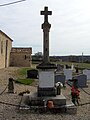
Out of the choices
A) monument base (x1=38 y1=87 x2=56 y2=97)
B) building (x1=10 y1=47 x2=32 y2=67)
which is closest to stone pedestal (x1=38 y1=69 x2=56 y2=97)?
monument base (x1=38 y1=87 x2=56 y2=97)

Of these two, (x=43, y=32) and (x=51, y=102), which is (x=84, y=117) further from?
(x=43, y=32)

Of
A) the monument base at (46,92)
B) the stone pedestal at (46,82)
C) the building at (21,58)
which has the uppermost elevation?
the building at (21,58)

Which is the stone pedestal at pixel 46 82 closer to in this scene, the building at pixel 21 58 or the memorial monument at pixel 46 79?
the memorial monument at pixel 46 79

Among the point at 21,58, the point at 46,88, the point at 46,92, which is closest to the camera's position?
the point at 46,92

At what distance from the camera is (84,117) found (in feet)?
32.1

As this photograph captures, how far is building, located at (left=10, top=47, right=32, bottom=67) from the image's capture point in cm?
5309

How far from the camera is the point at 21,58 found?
53875 mm

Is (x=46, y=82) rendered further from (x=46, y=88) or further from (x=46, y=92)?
(x=46, y=92)

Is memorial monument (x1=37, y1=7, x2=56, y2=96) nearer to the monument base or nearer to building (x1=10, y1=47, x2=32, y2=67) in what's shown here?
the monument base

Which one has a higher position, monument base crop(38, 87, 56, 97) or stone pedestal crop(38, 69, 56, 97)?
stone pedestal crop(38, 69, 56, 97)

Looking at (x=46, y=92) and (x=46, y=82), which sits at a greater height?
(x=46, y=82)

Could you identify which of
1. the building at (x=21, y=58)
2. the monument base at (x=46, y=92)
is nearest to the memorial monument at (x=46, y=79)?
the monument base at (x=46, y=92)

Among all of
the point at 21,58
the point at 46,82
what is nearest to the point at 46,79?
the point at 46,82

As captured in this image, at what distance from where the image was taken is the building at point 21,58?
53.1 m
